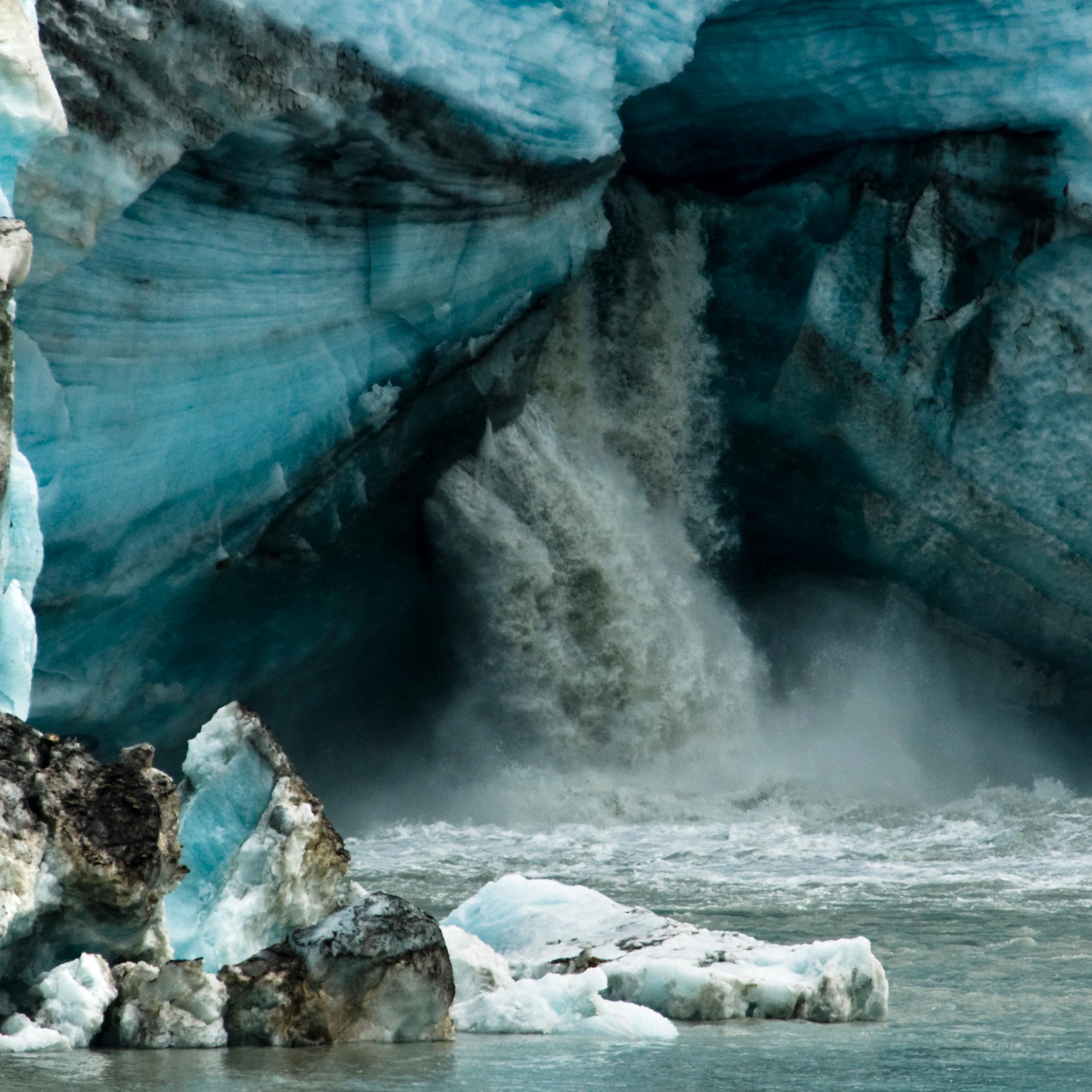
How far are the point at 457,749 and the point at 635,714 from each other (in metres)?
1.32

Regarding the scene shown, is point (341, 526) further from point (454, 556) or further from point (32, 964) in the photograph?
point (32, 964)

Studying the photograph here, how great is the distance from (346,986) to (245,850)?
2.38 ft

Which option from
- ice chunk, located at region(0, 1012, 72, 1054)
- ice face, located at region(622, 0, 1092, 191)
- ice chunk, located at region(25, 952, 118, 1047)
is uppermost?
ice face, located at region(622, 0, 1092, 191)

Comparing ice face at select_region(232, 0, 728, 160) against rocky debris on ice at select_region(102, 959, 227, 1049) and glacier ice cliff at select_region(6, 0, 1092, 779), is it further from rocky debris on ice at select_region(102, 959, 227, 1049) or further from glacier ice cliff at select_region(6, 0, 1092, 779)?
rocky debris on ice at select_region(102, 959, 227, 1049)

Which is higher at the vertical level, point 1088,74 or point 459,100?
point 1088,74

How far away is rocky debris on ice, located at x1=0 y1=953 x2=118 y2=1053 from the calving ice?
0.04ft

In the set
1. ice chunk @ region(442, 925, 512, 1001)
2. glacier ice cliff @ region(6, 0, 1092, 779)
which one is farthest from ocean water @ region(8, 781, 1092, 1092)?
glacier ice cliff @ region(6, 0, 1092, 779)

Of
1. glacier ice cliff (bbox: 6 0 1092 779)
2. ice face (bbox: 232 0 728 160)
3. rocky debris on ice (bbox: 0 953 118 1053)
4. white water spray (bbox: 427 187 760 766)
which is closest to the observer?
rocky debris on ice (bbox: 0 953 118 1053)

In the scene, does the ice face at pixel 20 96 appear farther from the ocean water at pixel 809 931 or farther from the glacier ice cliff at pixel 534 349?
the ocean water at pixel 809 931

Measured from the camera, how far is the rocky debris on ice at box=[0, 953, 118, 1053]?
11.6ft

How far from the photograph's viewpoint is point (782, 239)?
11.1m

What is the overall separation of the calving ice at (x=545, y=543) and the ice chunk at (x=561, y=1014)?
2 cm

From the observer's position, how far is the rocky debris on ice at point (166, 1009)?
368 cm

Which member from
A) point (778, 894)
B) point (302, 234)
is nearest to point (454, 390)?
point (302, 234)
